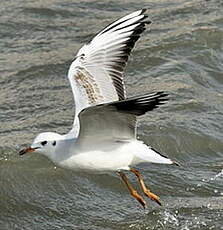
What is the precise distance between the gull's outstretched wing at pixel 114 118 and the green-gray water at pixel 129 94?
3.14ft

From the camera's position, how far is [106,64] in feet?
22.9

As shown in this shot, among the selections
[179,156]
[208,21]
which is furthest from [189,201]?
[208,21]

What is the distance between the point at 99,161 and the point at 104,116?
1.92 feet

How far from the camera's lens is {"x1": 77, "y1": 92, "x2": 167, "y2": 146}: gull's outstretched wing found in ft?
18.1

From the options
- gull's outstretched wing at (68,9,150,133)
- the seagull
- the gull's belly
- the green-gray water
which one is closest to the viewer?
the seagull

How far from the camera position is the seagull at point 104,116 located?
5.90 m

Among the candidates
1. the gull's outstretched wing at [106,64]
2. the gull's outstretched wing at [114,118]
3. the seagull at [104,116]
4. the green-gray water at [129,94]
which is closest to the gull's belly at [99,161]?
the seagull at [104,116]

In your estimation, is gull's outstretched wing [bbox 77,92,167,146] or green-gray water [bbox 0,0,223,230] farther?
green-gray water [bbox 0,0,223,230]

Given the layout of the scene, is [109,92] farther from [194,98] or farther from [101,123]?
[194,98]

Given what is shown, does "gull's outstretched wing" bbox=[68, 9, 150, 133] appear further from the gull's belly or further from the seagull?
the gull's belly

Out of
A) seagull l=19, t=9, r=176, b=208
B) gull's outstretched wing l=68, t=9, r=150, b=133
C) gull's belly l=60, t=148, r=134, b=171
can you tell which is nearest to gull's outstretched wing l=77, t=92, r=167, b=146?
seagull l=19, t=9, r=176, b=208

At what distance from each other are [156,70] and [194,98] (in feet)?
3.39

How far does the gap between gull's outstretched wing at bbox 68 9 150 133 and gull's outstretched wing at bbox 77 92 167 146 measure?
1.32 feet

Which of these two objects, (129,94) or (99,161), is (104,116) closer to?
(99,161)
